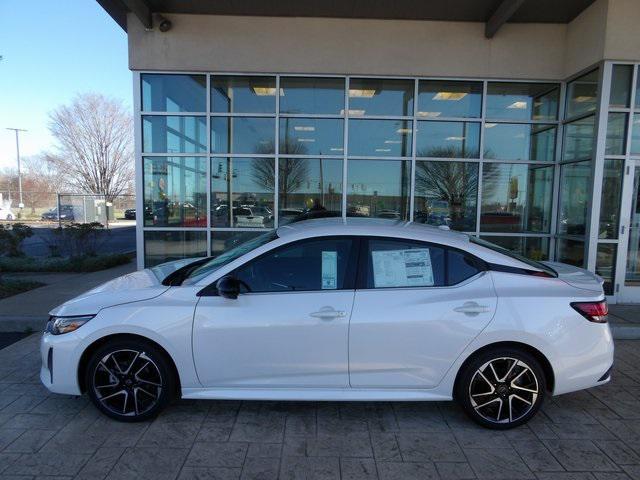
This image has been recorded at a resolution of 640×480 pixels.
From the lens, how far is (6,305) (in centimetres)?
689

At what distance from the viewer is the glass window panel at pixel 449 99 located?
8508mm

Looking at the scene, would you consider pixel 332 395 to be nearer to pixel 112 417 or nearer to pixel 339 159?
pixel 112 417

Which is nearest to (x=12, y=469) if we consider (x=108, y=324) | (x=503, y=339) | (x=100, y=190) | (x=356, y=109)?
(x=108, y=324)

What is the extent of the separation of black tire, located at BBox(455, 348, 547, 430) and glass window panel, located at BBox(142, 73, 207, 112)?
697 centimetres

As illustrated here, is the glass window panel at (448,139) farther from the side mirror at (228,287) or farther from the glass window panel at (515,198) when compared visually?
the side mirror at (228,287)

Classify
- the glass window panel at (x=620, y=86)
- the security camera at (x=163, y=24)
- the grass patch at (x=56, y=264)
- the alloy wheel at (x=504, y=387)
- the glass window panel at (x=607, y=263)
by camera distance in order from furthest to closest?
the grass patch at (x=56, y=264) < the security camera at (x=163, y=24) < the glass window panel at (x=607, y=263) < the glass window panel at (x=620, y=86) < the alloy wheel at (x=504, y=387)

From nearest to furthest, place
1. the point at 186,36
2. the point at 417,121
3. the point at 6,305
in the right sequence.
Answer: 1. the point at 6,305
2. the point at 186,36
3. the point at 417,121

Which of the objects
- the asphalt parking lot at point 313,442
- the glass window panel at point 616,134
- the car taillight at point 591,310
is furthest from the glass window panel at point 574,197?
the car taillight at point 591,310

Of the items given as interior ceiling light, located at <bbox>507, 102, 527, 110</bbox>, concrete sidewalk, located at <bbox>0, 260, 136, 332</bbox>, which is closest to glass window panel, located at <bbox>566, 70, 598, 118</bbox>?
interior ceiling light, located at <bbox>507, 102, 527, 110</bbox>

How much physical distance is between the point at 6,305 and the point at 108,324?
4.73 meters

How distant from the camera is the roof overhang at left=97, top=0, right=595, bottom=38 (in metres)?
7.48

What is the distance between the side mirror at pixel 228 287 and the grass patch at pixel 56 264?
8.82 metres

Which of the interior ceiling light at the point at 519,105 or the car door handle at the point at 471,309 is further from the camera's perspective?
the interior ceiling light at the point at 519,105

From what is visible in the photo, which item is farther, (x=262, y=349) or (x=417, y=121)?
(x=417, y=121)
